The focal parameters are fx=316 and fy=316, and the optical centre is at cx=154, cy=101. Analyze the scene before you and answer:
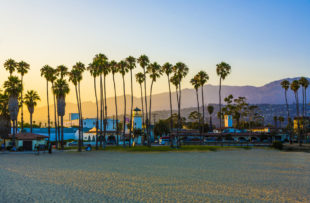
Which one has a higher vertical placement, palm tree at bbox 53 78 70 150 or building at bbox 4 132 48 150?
palm tree at bbox 53 78 70 150

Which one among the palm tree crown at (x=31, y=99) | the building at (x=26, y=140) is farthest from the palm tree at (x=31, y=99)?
the building at (x=26, y=140)

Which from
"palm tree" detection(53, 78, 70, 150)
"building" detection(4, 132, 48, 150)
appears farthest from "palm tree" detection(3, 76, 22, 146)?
"palm tree" detection(53, 78, 70, 150)

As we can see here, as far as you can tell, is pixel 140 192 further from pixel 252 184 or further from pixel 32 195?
pixel 252 184

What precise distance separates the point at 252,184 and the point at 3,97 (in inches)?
2544

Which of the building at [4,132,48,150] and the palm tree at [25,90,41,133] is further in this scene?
the palm tree at [25,90,41,133]

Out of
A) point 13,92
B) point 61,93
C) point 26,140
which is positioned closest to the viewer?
point 26,140

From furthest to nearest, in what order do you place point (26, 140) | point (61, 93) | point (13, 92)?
1. point (61, 93)
2. point (13, 92)
3. point (26, 140)

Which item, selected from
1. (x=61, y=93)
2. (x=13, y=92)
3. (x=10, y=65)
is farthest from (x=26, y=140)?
(x=10, y=65)

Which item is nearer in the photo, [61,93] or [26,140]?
[26,140]

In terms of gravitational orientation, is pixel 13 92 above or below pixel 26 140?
above

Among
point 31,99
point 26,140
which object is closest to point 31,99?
point 31,99

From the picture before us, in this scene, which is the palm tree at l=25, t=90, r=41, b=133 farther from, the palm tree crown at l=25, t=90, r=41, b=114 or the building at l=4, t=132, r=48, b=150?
the building at l=4, t=132, r=48, b=150

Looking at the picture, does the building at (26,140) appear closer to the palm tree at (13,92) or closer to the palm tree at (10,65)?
the palm tree at (13,92)

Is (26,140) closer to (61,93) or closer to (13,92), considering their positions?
(13,92)
